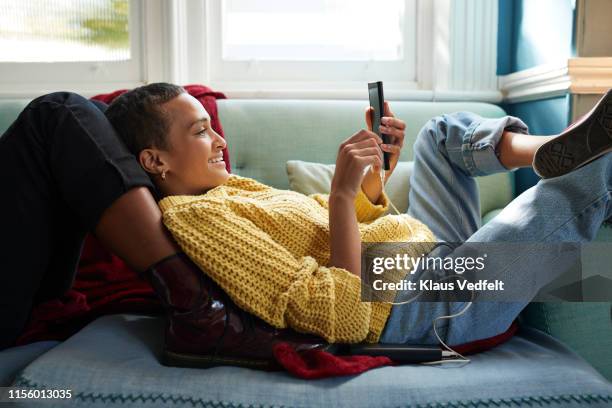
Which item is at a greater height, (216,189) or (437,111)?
(437,111)

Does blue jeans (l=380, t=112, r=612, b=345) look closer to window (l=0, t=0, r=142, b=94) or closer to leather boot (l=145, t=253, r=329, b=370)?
leather boot (l=145, t=253, r=329, b=370)

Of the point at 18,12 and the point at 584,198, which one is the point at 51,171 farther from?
the point at 18,12

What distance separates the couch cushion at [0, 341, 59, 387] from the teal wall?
53.4 inches

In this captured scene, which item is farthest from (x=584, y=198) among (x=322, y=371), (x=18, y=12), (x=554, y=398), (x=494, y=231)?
(x=18, y=12)

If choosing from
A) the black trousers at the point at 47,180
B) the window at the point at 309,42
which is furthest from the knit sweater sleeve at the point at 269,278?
the window at the point at 309,42

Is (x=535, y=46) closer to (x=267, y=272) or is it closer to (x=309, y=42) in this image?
(x=309, y=42)

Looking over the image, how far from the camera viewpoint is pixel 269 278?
40.0 inches

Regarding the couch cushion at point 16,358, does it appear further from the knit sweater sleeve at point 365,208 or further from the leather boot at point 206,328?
the knit sweater sleeve at point 365,208

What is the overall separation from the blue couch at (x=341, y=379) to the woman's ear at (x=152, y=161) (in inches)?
11.7

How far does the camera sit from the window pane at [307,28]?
2207mm

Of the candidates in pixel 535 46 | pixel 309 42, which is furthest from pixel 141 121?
pixel 535 46

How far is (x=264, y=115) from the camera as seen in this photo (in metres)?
1.77

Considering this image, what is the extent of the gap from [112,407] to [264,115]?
1042mm

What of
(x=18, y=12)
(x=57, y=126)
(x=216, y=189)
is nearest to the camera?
(x=57, y=126)
